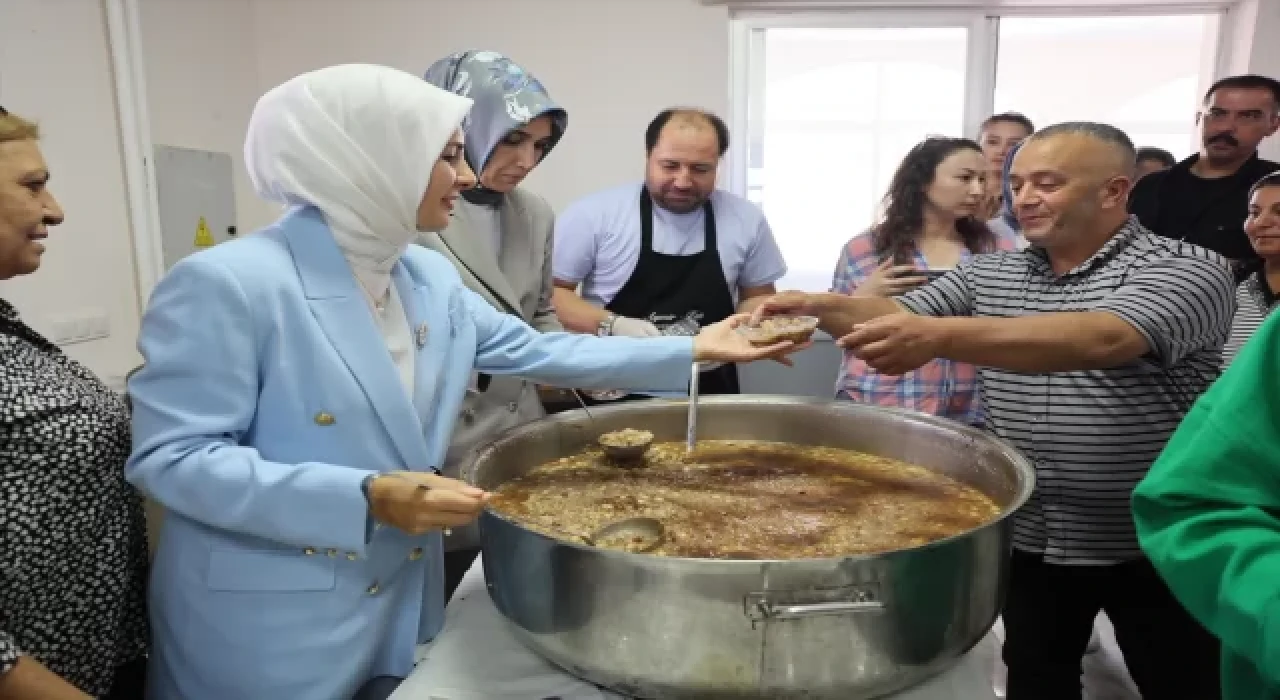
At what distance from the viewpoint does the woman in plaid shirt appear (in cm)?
212

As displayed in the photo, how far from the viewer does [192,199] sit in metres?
2.84

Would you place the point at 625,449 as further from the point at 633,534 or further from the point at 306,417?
the point at 306,417

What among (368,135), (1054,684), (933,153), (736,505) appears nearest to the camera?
(368,135)

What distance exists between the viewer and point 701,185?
2.28 meters

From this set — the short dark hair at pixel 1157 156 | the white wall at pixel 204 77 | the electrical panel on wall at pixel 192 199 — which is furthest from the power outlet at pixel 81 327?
the short dark hair at pixel 1157 156

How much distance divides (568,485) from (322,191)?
0.61 metres

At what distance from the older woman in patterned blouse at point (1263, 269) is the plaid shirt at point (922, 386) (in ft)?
2.09

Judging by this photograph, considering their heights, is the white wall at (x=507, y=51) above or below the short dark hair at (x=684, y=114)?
above

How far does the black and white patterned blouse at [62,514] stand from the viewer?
986mm

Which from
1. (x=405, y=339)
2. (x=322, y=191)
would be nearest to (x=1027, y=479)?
(x=405, y=339)

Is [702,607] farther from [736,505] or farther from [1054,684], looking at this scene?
[1054,684]

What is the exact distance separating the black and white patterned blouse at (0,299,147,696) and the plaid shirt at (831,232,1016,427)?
1.52m

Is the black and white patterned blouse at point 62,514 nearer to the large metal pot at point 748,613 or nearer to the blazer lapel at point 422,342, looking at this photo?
the blazer lapel at point 422,342

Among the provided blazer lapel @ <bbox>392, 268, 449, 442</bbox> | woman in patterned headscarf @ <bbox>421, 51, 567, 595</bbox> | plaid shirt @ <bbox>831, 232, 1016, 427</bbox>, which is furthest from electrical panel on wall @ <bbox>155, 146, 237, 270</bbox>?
plaid shirt @ <bbox>831, 232, 1016, 427</bbox>
